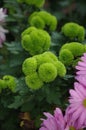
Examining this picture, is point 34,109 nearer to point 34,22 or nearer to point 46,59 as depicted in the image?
point 46,59

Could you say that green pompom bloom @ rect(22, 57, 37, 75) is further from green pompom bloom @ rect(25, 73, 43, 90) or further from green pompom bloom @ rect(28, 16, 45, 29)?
green pompom bloom @ rect(28, 16, 45, 29)

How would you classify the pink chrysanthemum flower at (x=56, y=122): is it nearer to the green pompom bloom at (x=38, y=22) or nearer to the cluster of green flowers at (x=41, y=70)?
the cluster of green flowers at (x=41, y=70)

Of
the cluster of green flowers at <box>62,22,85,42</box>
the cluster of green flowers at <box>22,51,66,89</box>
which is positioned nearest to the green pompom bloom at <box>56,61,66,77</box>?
the cluster of green flowers at <box>22,51,66,89</box>

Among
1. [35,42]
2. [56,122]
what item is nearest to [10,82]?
[35,42]

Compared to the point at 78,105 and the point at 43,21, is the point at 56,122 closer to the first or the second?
the point at 78,105

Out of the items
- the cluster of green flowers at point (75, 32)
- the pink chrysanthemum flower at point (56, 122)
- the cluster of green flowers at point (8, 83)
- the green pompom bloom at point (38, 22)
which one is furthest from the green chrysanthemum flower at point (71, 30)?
the pink chrysanthemum flower at point (56, 122)

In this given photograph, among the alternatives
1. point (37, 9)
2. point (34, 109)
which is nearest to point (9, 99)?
point (34, 109)

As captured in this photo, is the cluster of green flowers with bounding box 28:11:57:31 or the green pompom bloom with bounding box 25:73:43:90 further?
the cluster of green flowers with bounding box 28:11:57:31
